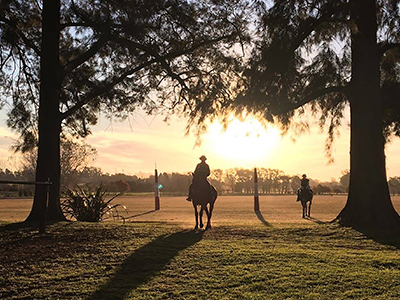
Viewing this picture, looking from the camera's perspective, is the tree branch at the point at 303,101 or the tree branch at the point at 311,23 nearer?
the tree branch at the point at 311,23

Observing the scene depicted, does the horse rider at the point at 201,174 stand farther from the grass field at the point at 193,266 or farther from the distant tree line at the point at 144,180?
the distant tree line at the point at 144,180

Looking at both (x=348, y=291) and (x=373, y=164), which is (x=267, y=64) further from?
(x=348, y=291)

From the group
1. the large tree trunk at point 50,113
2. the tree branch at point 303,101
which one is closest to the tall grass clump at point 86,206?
the large tree trunk at point 50,113

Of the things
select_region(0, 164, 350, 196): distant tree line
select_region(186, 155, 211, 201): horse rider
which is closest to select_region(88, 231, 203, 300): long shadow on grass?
select_region(186, 155, 211, 201): horse rider

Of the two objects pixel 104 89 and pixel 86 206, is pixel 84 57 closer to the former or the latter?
pixel 104 89

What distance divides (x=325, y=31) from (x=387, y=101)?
181 inches

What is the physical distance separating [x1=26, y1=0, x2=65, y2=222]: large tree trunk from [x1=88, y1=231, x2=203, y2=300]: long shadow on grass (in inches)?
190

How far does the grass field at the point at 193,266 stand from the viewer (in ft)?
16.7

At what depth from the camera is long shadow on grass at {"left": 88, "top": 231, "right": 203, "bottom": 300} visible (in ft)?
16.9

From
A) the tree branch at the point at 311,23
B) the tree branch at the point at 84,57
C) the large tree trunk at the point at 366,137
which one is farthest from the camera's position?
the tree branch at the point at 84,57

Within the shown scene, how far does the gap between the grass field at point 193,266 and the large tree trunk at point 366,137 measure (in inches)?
99.7

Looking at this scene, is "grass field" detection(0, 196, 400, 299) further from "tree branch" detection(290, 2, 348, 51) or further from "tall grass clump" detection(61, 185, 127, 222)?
"tree branch" detection(290, 2, 348, 51)

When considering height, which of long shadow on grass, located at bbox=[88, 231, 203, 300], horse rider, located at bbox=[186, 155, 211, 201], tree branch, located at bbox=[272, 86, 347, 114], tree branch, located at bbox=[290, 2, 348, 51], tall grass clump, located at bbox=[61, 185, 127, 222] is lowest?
long shadow on grass, located at bbox=[88, 231, 203, 300]

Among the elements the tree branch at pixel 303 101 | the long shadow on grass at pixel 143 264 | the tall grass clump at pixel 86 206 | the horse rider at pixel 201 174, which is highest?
the tree branch at pixel 303 101
